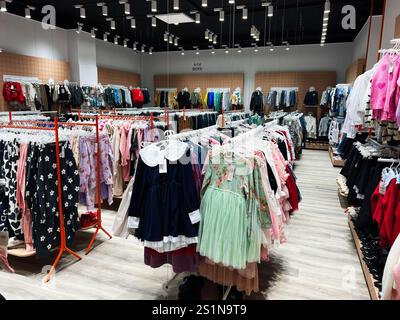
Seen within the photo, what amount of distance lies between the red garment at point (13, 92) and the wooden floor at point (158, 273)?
16.8ft

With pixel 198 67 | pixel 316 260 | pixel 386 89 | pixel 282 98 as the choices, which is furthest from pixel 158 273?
pixel 198 67

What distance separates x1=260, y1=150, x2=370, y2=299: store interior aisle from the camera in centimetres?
282

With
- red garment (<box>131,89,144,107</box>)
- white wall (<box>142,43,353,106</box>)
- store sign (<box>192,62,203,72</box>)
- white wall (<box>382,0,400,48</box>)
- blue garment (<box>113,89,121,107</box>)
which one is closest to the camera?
white wall (<box>382,0,400,48</box>)

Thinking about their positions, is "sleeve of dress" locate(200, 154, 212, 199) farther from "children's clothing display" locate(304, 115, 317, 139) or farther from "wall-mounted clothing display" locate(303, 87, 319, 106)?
"wall-mounted clothing display" locate(303, 87, 319, 106)

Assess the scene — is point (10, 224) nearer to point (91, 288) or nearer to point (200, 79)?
point (91, 288)

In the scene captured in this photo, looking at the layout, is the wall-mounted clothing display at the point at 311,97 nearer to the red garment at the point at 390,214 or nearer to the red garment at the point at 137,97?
the red garment at the point at 137,97

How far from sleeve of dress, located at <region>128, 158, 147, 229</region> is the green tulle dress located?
1.47ft

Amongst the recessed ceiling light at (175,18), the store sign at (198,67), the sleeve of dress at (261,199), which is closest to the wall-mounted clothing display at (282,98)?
the store sign at (198,67)

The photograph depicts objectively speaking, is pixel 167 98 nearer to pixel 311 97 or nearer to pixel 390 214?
pixel 311 97

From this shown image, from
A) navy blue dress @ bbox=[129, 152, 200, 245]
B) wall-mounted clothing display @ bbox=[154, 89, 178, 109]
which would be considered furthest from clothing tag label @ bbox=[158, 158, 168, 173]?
wall-mounted clothing display @ bbox=[154, 89, 178, 109]

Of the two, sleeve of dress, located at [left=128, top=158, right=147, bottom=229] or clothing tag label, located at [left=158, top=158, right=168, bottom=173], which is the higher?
clothing tag label, located at [left=158, top=158, right=168, bottom=173]

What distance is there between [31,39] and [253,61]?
302 inches

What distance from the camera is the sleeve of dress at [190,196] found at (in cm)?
220
